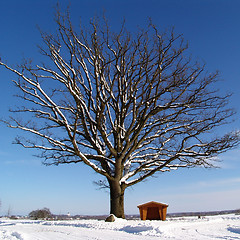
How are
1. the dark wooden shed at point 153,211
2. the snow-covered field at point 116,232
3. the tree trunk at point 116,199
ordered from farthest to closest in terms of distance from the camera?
the dark wooden shed at point 153,211
the tree trunk at point 116,199
the snow-covered field at point 116,232

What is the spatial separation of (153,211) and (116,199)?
8.32 meters

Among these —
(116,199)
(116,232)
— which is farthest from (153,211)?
(116,232)

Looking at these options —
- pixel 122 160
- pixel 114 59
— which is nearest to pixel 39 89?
pixel 114 59

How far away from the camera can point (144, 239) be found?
5.59 metres

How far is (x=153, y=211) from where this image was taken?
19.2 metres

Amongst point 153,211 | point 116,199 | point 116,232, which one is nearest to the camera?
point 116,232

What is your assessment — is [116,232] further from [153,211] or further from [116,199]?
[153,211]

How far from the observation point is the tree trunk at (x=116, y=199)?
11980 mm

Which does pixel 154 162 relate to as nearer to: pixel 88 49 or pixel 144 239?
pixel 88 49

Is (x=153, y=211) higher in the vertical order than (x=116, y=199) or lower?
higher

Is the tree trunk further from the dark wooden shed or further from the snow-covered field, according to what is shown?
the dark wooden shed

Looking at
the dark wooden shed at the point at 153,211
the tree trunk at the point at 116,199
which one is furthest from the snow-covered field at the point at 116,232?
the dark wooden shed at the point at 153,211

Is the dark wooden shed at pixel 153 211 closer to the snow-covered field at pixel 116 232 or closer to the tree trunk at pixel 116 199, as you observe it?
the tree trunk at pixel 116 199

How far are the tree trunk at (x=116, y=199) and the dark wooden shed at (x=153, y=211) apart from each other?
287 inches
